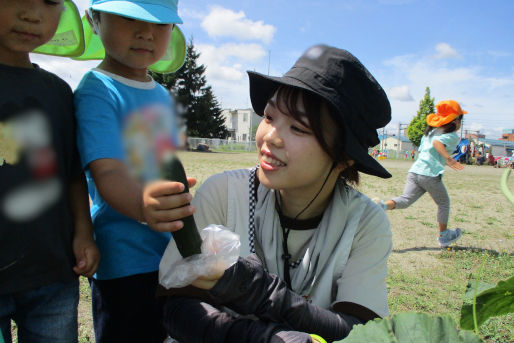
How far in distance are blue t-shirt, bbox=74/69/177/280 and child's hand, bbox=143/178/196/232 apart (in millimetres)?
91

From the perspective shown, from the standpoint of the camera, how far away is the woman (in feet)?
3.56

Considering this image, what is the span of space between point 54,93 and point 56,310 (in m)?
0.73

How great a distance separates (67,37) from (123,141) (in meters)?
1.17

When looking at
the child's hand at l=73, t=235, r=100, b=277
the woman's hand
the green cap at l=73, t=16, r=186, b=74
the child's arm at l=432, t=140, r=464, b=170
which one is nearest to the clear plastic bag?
the woman's hand

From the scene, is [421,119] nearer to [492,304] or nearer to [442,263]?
[442,263]

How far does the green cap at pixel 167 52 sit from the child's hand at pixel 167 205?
36.6 inches

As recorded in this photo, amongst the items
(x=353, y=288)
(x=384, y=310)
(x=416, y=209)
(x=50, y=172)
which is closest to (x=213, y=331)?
(x=353, y=288)

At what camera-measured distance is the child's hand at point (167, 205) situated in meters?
0.68

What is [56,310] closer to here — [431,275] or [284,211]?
[284,211]

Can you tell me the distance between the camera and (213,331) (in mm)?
1071

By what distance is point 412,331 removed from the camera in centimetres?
50

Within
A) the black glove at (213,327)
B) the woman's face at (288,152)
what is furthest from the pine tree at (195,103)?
the black glove at (213,327)

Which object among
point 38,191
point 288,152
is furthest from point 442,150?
point 38,191

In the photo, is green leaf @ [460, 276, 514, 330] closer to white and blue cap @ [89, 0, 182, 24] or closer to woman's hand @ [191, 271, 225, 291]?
woman's hand @ [191, 271, 225, 291]
